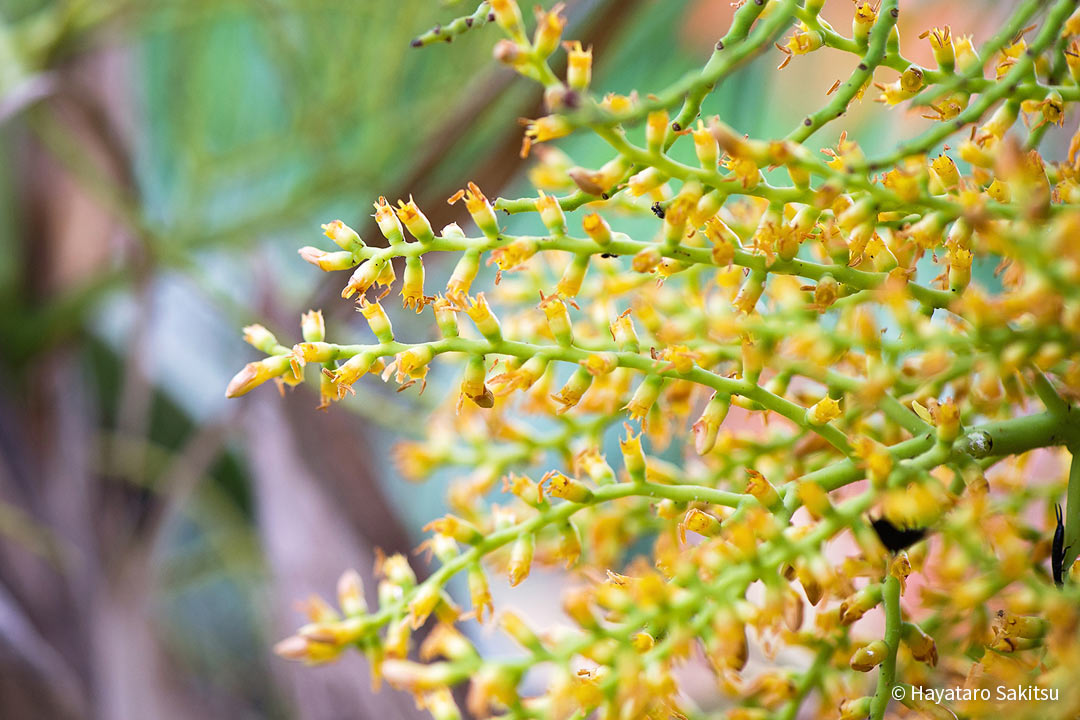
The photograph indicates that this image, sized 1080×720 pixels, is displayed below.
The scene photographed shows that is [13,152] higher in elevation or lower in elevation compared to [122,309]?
higher

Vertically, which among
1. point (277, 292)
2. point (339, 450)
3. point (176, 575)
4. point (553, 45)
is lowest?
point (176, 575)

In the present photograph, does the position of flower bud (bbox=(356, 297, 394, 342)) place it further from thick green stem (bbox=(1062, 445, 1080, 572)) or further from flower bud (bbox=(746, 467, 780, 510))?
thick green stem (bbox=(1062, 445, 1080, 572))

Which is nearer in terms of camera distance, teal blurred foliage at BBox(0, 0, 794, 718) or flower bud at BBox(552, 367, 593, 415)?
flower bud at BBox(552, 367, 593, 415)

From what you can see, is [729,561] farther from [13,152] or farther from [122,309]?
[122,309]

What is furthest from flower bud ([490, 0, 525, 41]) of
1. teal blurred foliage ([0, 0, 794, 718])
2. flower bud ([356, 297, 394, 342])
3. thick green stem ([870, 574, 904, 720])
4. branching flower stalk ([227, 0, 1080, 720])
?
teal blurred foliage ([0, 0, 794, 718])

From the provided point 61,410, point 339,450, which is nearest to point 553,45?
point 339,450

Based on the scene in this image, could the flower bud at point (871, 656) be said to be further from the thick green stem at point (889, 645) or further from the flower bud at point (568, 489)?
the flower bud at point (568, 489)

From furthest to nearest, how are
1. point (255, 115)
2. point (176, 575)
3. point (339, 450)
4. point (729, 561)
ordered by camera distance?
point (255, 115), point (176, 575), point (339, 450), point (729, 561)

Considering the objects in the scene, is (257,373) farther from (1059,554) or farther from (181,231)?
(181,231)
